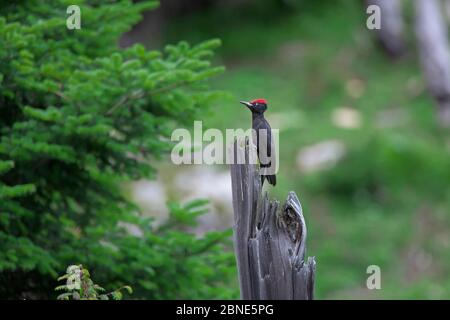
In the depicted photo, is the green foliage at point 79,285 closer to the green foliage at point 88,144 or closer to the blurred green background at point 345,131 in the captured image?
the green foliage at point 88,144

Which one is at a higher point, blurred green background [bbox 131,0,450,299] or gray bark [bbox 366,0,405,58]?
gray bark [bbox 366,0,405,58]

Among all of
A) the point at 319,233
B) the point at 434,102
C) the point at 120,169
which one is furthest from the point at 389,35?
the point at 120,169

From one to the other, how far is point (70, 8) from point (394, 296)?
7105mm

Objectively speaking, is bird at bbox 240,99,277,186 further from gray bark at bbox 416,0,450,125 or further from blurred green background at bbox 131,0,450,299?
gray bark at bbox 416,0,450,125

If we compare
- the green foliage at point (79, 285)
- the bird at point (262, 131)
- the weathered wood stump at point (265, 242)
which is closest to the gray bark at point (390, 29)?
the bird at point (262, 131)

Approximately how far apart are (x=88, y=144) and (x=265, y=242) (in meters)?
2.23

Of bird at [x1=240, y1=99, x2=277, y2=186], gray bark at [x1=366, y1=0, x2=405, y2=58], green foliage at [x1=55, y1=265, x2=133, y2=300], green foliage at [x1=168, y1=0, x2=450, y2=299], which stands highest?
gray bark at [x1=366, y1=0, x2=405, y2=58]

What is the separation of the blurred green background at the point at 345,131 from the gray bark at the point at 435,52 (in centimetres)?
48

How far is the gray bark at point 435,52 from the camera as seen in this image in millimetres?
15341

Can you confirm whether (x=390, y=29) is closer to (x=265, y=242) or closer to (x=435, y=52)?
(x=435, y=52)

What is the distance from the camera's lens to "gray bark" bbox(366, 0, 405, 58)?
17.7 m

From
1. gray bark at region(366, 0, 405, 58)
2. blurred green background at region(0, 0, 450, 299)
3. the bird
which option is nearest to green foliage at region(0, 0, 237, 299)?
blurred green background at region(0, 0, 450, 299)

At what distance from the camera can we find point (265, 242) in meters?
4.95

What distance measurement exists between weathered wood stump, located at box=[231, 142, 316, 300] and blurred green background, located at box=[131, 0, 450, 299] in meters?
7.01
